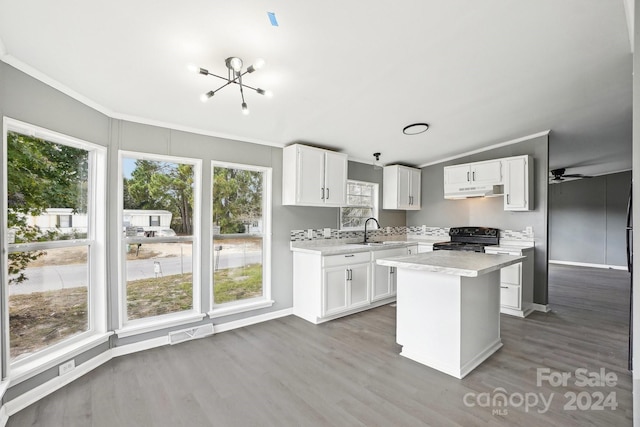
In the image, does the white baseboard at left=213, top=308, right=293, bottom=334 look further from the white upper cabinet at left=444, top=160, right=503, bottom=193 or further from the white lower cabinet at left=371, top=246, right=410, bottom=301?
the white upper cabinet at left=444, top=160, right=503, bottom=193

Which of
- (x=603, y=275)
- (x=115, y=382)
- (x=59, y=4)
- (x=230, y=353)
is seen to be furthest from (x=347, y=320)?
(x=603, y=275)

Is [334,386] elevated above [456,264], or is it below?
below

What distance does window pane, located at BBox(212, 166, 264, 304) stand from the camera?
3490mm

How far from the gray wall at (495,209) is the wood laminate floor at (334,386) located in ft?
4.31

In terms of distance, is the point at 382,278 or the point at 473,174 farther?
the point at 473,174

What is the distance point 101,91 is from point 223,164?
4.31ft

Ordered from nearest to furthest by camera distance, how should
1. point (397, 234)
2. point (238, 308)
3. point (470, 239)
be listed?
point (238, 308) < point (470, 239) < point (397, 234)

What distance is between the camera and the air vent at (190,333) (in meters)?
3.06

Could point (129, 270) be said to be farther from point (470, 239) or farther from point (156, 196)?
point (470, 239)

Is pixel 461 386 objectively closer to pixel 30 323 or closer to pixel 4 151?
pixel 30 323

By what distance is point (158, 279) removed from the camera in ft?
10.3

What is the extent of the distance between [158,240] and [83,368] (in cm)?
120

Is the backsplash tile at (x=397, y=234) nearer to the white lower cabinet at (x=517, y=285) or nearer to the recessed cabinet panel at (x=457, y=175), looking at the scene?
the white lower cabinet at (x=517, y=285)

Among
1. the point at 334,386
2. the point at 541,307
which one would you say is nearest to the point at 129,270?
the point at 334,386
